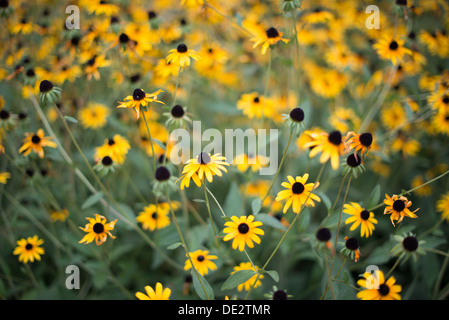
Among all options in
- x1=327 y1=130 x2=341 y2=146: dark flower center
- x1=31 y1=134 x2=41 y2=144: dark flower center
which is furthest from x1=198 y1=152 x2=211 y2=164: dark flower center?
x1=31 y1=134 x2=41 y2=144: dark flower center

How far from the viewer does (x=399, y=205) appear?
1268mm

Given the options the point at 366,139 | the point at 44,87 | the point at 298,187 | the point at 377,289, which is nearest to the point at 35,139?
the point at 44,87

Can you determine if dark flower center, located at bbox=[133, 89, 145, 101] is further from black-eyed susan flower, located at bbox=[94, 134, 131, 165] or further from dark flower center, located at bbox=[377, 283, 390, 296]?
dark flower center, located at bbox=[377, 283, 390, 296]

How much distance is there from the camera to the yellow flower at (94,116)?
2.39 m

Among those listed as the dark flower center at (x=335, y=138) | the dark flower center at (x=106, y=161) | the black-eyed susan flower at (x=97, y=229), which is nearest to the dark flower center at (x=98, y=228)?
the black-eyed susan flower at (x=97, y=229)

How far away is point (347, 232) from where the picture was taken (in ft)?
6.96

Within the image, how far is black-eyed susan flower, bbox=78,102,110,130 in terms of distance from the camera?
7.85 feet

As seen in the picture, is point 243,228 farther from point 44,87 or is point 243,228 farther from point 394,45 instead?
point 394,45

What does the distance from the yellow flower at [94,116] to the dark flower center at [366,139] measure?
1.81 meters

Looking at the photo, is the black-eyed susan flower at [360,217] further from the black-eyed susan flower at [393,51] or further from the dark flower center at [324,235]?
the black-eyed susan flower at [393,51]

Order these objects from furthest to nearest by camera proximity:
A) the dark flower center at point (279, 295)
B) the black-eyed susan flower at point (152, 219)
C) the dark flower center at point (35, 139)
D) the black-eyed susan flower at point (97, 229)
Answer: the black-eyed susan flower at point (152, 219) → the dark flower center at point (35, 139) → the black-eyed susan flower at point (97, 229) → the dark flower center at point (279, 295)

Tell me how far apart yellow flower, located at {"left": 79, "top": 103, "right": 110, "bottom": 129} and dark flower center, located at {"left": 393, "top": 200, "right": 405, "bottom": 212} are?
1.95 metres

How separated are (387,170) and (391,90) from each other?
68cm
